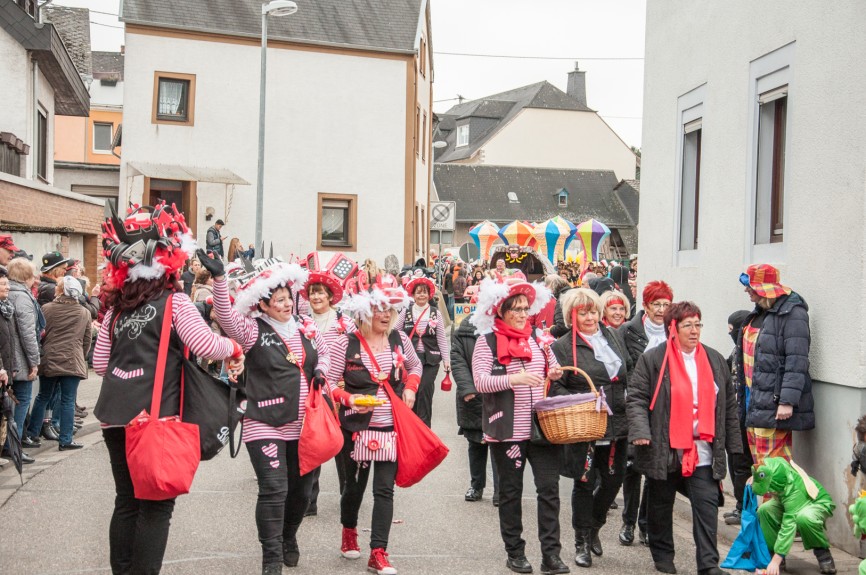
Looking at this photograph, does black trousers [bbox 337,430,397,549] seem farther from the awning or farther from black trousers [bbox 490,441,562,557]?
the awning

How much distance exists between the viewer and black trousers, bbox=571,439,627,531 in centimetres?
723

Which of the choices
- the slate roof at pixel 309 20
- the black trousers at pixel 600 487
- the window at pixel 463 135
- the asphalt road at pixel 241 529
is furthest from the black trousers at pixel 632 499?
the window at pixel 463 135

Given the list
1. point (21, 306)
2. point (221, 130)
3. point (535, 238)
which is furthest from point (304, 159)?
point (21, 306)

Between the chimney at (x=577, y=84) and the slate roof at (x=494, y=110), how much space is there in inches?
219

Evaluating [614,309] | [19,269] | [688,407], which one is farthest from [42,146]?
[688,407]

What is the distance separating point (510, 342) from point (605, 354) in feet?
3.10

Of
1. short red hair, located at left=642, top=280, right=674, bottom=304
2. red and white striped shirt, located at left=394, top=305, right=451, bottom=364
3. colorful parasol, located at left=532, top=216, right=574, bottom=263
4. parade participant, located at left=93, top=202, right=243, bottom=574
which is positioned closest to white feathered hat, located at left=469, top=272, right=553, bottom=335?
short red hair, located at left=642, top=280, right=674, bottom=304

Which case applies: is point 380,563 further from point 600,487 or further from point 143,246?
point 143,246

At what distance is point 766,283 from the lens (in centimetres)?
791

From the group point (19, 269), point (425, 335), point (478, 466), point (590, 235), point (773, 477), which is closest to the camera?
point (773, 477)

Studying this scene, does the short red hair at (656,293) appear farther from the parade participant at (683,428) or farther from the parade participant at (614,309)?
the parade participant at (683,428)

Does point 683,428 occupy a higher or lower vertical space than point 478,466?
higher

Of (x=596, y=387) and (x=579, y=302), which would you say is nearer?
(x=596, y=387)

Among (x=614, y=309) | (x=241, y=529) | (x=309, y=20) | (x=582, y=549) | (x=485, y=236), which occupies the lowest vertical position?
(x=241, y=529)
